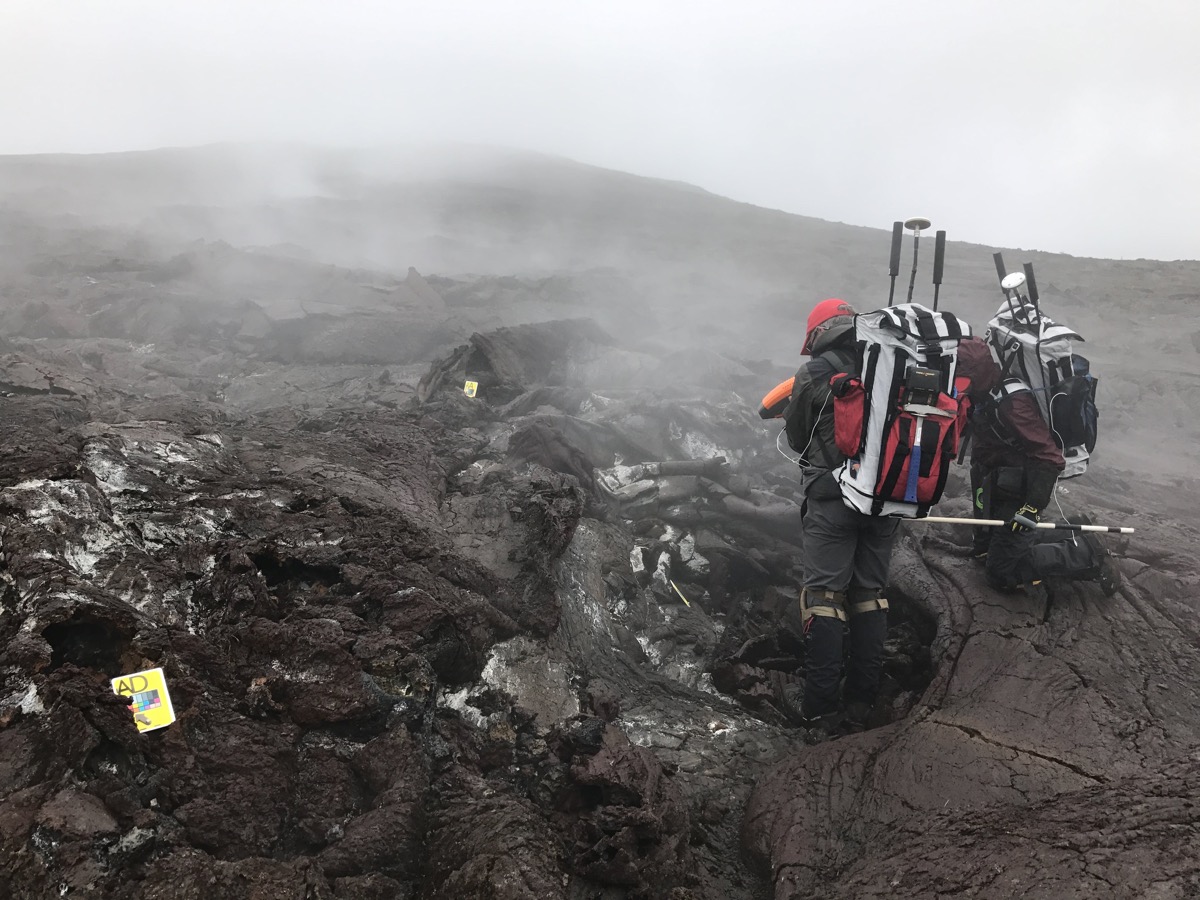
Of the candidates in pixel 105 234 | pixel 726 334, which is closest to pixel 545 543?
pixel 726 334

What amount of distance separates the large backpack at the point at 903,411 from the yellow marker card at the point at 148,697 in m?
3.06

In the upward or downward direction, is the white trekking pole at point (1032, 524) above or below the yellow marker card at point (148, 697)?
above

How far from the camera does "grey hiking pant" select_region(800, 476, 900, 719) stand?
11.5 feet

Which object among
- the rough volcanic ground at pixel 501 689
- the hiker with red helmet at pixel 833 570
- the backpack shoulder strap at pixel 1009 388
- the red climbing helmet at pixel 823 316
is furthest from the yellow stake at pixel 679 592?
the backpack shoulder strap at pixel 1009 388

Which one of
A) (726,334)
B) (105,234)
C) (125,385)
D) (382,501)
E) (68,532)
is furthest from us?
(105,234)

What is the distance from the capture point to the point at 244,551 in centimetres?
304

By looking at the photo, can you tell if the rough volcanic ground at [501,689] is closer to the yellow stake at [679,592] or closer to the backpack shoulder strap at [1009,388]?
the yellow stake at [679,592]

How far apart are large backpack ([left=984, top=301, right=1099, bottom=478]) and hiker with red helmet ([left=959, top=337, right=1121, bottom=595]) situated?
52 millimetres

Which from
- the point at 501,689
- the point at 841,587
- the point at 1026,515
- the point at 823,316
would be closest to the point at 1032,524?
the point at 1026,515

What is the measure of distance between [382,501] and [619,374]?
244 inches

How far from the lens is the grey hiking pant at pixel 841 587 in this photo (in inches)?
138

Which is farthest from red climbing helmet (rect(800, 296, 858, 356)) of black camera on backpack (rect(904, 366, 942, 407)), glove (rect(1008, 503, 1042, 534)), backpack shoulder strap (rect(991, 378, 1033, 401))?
glove (rect(1008, 503, 1042, 534))

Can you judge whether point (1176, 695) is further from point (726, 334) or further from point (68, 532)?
point (726, 334)

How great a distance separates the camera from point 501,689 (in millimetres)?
3363
